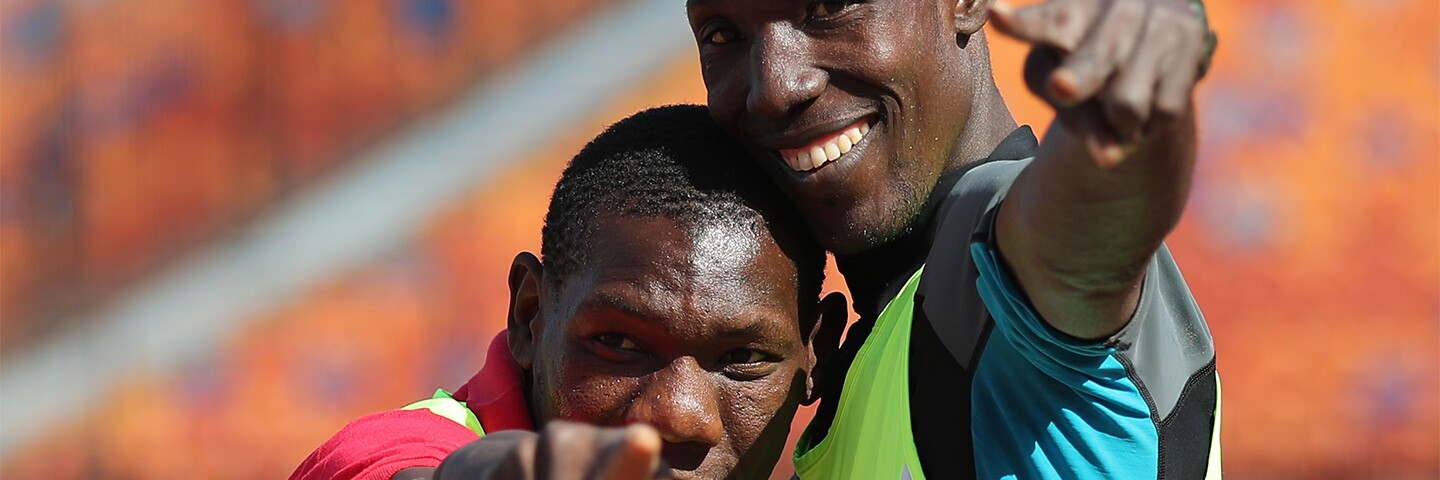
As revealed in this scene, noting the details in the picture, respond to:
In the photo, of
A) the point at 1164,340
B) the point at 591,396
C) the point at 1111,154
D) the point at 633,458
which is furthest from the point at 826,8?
the point at 633,458

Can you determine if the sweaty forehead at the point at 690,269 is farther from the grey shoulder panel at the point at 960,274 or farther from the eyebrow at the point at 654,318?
the grey shoulder panel at the point at 960,274

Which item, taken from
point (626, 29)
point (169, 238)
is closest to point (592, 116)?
point (626, 29)

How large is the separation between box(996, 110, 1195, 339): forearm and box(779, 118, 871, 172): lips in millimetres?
650

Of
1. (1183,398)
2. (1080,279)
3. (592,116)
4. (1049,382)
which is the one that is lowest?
(592,116)

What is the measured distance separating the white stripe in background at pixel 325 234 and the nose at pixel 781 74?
3208mm

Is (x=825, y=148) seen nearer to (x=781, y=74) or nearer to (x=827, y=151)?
(x=827, y=151)

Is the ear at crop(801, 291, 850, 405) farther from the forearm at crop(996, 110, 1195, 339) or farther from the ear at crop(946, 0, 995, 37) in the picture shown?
the forearm at crop(996, 110, 1195, 339)

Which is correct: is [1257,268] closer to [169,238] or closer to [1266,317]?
[1266,317]

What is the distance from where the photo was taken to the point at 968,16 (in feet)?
8.40

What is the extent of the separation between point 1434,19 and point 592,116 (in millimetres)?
2583

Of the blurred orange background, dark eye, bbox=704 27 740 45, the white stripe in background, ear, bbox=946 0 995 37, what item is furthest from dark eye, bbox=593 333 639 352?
the white stripe in background

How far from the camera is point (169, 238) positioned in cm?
564

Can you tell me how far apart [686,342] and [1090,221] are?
82 centimetres

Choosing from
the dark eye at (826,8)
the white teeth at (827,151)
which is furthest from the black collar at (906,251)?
the dark eye at (826,8)
